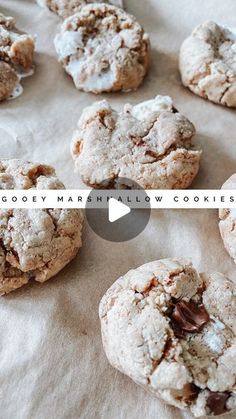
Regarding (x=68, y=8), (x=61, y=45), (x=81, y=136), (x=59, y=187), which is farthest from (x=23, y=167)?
(x=68, y=8)

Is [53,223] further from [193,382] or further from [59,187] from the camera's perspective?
[193,382]

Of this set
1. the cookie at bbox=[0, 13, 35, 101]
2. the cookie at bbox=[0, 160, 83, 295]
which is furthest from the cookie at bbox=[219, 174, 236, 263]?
the cookie at bbox=[0, 13, 35, 101]

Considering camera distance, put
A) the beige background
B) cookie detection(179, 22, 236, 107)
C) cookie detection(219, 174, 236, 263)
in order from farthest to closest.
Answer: cookie detection(179, 22, 236, 107), cookie detection(219, 174, 236, 263), the beige background

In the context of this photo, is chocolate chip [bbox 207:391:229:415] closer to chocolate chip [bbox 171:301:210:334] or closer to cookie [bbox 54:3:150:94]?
chocolate chip [bbox 171:301:210:334]

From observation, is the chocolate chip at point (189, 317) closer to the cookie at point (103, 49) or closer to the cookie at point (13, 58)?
the cookie at point (103, 49)

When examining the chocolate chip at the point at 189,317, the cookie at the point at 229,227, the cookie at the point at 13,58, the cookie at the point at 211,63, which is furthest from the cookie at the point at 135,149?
the chocolate chip at the point at 189,317

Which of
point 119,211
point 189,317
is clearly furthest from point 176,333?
point 119,211

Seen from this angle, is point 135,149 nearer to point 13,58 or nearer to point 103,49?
point 103,49

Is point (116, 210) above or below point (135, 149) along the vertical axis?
below
